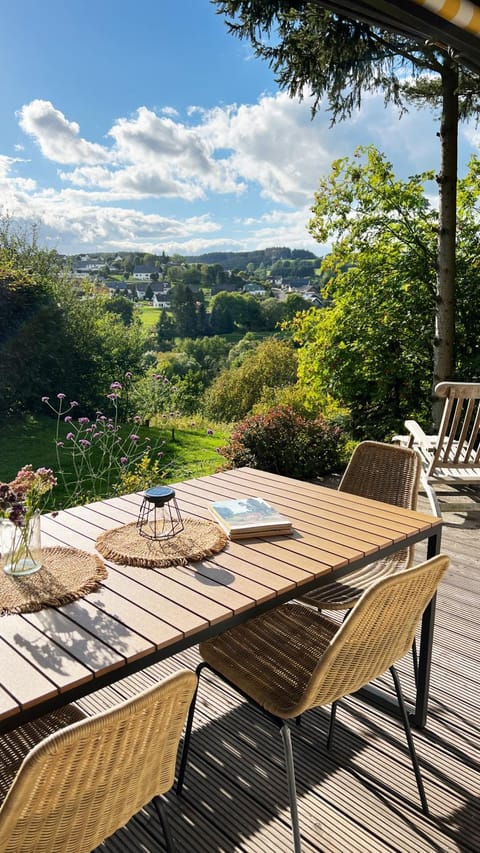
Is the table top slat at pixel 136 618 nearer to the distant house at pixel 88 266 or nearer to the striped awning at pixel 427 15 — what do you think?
the striped awning at pixel 427 15

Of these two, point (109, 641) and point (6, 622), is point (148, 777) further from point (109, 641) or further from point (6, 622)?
point (6, 622)

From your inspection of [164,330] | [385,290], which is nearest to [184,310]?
[164,330]

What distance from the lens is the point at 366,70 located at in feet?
16.4

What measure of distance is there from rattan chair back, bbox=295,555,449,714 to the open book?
442mm

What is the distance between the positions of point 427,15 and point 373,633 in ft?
9.39

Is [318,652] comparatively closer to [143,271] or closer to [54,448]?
[54,448]

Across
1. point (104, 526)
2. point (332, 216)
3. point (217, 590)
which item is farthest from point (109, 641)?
point (332, 216)

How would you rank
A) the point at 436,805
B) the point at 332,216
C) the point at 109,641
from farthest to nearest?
1. the point at 332,216
2. the point at 436,805
3. the point at 109,641

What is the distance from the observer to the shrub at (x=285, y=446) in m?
4.63

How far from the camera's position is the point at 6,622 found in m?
1.27

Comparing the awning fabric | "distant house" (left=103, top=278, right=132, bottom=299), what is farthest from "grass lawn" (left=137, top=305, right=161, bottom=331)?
the awning fabric

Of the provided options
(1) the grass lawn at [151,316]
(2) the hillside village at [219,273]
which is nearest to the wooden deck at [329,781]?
(2) the hillside village at [219,273]

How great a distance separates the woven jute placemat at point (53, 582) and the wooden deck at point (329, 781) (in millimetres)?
687

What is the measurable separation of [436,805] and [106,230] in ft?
93.1
